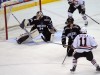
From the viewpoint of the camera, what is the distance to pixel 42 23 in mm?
8375

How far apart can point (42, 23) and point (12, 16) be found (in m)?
2.25

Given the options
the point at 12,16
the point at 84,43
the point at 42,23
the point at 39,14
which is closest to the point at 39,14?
the point at 39,14

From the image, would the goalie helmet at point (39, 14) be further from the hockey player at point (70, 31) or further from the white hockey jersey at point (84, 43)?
the white hockey jersey at point (84, 43)

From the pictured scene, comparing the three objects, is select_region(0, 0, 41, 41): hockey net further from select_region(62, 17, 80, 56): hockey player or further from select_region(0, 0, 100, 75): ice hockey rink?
select_region(62, 17, 80, 56): hockey player

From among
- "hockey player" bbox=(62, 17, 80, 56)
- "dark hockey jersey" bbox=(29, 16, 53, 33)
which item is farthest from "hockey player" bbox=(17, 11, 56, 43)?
"hockey player" bbox=(62, 17, 80, 56)

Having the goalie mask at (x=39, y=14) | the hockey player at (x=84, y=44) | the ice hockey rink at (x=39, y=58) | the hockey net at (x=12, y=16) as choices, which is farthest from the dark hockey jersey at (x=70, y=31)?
the hockey net at (x=12, y=16)

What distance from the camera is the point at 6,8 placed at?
9.06 meters

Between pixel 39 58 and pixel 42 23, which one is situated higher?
pixel 42 23

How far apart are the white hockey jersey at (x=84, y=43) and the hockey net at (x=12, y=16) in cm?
267

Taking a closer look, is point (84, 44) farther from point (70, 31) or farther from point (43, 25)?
point (43, 25)

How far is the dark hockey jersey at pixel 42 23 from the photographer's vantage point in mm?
8359

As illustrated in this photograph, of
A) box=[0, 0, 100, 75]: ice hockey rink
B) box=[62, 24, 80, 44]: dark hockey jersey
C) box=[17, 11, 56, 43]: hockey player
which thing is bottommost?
box=[0, 0, 100, 75]: ice hockey rink

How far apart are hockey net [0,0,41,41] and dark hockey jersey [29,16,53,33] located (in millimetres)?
637

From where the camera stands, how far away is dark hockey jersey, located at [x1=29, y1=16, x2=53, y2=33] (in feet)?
27.4
